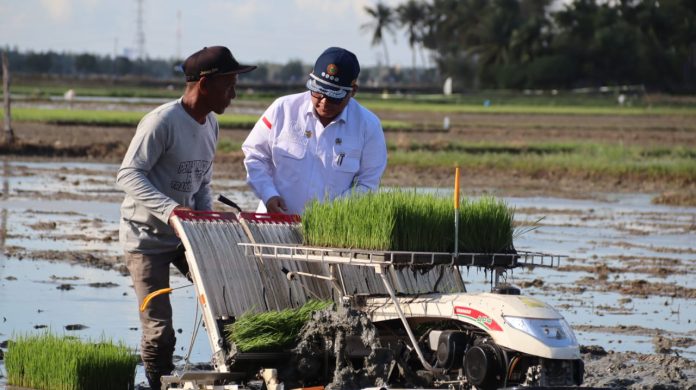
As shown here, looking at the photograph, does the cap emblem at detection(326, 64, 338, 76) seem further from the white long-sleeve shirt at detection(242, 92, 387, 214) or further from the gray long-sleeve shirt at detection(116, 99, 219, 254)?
the gray long-sleeve shirt at detection(116, 99, 219, 254)

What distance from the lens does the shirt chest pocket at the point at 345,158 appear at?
23.6 feet

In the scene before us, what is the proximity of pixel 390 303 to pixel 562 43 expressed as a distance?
92.5 metres

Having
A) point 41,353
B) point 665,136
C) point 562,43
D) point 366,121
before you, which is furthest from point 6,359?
point 562,43

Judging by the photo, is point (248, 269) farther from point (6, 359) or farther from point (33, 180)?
point (33, 180)

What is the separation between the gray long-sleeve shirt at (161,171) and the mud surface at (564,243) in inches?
68.0

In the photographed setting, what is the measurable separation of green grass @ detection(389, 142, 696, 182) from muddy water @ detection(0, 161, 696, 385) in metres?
4.67

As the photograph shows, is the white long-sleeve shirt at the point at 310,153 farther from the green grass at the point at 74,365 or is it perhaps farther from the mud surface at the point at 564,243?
the green grass at the point at 74,365

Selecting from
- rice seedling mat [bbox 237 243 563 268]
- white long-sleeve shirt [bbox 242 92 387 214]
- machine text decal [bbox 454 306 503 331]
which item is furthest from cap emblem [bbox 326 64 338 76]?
machine text decal [bbox 454 306 503 331]

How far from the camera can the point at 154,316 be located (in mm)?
6977

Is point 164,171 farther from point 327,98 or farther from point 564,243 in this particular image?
point 564,243

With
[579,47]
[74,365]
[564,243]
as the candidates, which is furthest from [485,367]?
[579,47]

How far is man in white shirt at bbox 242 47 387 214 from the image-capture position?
717cm

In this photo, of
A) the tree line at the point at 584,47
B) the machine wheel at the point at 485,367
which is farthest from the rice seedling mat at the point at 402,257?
the tree line at the point at 584,47

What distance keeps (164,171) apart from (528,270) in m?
6.99
